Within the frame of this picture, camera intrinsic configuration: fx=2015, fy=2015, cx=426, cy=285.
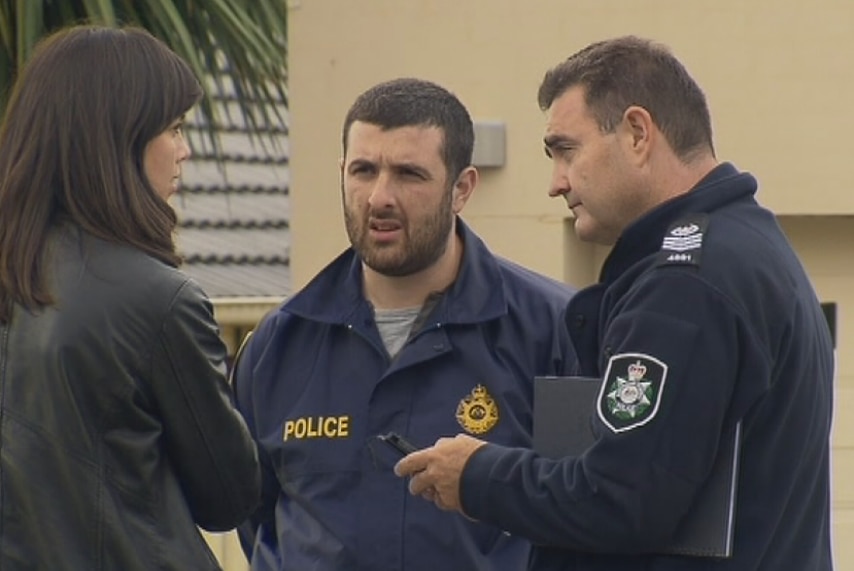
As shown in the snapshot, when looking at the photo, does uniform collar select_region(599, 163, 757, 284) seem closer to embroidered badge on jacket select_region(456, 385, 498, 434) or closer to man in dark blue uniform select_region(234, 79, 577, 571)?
man in dark blue uniform select_region(234, 79, 577, 571)

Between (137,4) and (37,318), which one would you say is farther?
(137,4)

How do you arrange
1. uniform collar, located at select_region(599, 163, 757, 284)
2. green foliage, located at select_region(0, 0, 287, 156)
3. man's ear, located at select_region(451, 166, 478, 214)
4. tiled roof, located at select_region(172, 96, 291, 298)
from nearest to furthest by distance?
1. uniform collar, located at select_region(599, 163, 757, 284)
2. man's ear, located at select_region(451, 166, 478, 214)
3. green foliage, located at select_region(0, 0, 287, 156)
4. tiled roof, located at select_region(172, 96, 291, 298)

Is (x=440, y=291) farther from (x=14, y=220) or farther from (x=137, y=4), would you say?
(x=137, y=4)

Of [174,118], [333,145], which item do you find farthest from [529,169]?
[174,118]

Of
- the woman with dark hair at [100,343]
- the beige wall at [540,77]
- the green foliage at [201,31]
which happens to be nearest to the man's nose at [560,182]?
the woman with dark hair at [100,343]

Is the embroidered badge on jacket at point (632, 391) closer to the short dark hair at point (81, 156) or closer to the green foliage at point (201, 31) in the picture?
the short dark hair at point (81, 156)

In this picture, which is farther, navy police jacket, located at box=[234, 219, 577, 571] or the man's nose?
navy police jacket, located at box=[234, 219, 577, 571]

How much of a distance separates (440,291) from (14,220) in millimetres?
1074

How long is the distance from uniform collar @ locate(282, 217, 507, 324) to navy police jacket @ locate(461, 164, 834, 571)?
32.2 inches

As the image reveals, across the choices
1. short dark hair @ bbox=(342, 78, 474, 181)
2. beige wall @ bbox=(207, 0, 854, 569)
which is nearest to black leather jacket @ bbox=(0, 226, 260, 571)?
short dark hair @ bbox=(342, 78, 474, 181)

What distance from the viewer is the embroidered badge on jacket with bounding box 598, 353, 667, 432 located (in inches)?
119

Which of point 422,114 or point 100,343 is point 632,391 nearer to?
point 100,343

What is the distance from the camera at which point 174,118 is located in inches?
133

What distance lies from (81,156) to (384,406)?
3.15 ft
